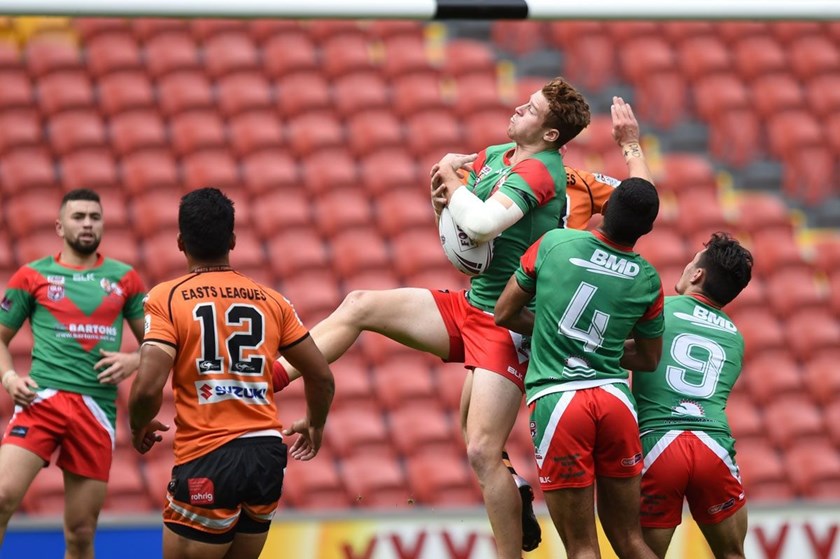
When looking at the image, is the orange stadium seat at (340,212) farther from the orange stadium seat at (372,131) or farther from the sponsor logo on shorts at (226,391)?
the sponsor logo on shorts at (226,391)

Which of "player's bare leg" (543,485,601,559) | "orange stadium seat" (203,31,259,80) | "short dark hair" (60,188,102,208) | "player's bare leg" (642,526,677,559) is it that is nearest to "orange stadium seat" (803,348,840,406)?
"player's bare leg" (642,526,677,559)

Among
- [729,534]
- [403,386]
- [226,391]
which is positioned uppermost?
[226,391]

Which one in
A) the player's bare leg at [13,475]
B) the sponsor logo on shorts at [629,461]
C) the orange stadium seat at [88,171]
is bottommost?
the player's bare leg at [13,475]

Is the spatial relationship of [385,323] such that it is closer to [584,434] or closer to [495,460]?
[495,460]

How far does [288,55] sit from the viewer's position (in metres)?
11.0

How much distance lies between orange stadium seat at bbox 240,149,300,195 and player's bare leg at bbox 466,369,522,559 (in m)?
5.39

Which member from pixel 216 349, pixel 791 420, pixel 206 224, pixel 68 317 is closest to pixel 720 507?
pixel 216 349

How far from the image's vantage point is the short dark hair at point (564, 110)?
5.21 metres

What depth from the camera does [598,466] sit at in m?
5.04

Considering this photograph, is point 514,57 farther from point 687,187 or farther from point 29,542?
point 29,542

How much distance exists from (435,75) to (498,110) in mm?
721

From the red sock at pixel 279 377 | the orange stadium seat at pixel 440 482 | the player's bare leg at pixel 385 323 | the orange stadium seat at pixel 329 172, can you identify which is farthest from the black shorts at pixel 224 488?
the orange stadium seat at pixel 329 172

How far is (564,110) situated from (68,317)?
9.98ft

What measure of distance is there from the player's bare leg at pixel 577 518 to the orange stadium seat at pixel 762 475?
15.6 ft
